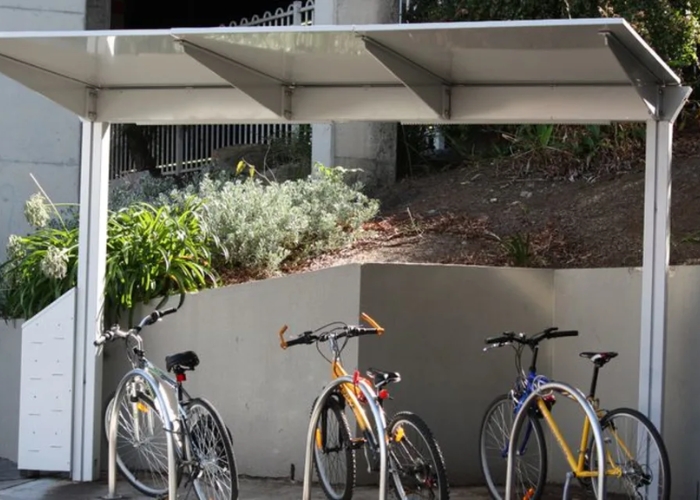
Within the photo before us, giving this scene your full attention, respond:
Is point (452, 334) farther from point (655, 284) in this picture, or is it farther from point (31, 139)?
point (31, 139)

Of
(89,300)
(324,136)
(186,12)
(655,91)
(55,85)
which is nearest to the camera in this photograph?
(655,91)

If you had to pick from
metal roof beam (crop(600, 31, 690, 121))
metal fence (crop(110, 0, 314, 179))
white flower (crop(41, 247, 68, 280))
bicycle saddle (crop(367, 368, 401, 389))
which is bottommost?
bicycle saddle (crop(367, 368, 401, 389))

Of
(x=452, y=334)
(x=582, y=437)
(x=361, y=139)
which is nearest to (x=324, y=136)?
(x=361, y=139)

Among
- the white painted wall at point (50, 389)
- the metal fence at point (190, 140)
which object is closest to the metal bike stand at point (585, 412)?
the white painted wall at point (50, 389)

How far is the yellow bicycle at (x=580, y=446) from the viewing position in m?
6.63

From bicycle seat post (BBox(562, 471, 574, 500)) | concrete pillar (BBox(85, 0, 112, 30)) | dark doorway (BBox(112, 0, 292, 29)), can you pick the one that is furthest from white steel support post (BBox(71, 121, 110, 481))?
dark doorway (BBox(112, 0, 292, 29))

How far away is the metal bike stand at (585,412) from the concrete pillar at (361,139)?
18.4 ft

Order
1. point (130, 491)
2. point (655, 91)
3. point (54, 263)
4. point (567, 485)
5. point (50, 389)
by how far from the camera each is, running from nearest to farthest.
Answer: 1. point (567, 485)
2. point (655, 91)
3. point (130, 491)
4. point (50, 389)
5. point (54, 263)

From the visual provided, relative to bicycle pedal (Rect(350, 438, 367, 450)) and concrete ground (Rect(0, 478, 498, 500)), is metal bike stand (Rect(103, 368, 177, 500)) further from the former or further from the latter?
bicycle pedal (Rect(350, 438, 367, 450))

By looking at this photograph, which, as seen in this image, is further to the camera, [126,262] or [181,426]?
[126,262]

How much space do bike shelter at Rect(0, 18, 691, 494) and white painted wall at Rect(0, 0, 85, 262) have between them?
4.29m

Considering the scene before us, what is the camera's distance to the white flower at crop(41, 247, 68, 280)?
29.9ft

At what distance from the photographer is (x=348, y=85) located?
8.27 m

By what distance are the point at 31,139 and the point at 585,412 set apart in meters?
7.98
